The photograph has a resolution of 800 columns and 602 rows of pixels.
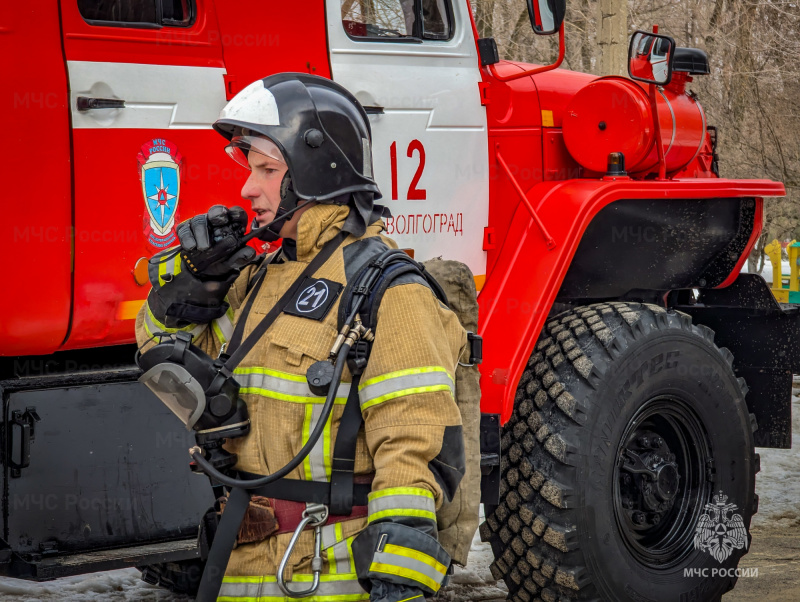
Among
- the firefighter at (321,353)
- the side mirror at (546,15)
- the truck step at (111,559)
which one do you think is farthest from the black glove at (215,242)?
the side mirror at (546,15)

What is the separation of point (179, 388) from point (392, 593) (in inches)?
28.8

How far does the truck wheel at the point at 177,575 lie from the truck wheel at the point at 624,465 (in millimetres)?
1279

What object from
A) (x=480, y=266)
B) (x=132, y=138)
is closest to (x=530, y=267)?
(x=480, y=266)

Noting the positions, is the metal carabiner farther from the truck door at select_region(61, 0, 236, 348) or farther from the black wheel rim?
the black wheel rim

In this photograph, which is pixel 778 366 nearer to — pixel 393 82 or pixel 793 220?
pixel 393 82

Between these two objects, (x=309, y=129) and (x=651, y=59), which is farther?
(x=651, y=59)

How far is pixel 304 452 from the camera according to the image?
2.17 meters

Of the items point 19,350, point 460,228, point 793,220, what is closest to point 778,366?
point 460,228

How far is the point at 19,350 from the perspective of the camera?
3.00m

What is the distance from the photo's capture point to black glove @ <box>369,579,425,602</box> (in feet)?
6.80

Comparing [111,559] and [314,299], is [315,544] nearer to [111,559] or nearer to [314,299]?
[314,299]

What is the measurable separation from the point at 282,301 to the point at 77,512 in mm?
1224

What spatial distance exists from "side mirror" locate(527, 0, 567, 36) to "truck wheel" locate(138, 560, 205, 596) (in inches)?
101

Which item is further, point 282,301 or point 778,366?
point 778,366
